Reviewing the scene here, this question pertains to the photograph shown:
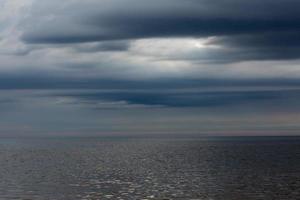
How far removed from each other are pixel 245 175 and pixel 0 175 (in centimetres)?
4437

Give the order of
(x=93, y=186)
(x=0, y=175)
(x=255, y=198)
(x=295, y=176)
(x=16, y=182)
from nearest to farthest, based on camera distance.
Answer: (x=255, y=198), (x=93, y=186), (x=16, y=182), (x=295, y=176), (x=0, y=175)

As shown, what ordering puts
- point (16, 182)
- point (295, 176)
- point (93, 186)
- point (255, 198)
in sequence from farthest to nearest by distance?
point (295, 176), point (16, 182), point (93, 186), point (255, 198)

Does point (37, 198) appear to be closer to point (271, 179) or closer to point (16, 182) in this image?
point (16, 182)

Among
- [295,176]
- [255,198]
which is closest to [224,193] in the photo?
[255,198]

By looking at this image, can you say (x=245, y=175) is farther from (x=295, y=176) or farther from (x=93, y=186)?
(x=93, y=186)

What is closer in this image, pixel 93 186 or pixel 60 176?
pixel 93 186

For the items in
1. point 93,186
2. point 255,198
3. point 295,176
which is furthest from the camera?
point 295,176

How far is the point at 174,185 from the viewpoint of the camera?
271 feet

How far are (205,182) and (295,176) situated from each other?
1864cm

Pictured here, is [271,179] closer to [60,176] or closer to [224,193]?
[224,193]

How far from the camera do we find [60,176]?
3944 inches

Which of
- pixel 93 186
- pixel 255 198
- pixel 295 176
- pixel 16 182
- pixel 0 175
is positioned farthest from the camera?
pixel 0 175

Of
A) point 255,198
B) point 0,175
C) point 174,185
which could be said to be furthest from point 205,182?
point 0,175

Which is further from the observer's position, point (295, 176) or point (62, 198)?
point (295, 176)
